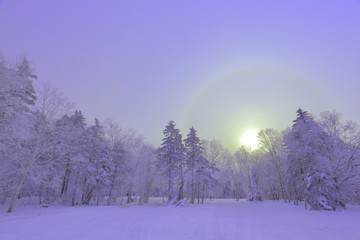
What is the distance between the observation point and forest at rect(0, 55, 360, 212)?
14.1 meters

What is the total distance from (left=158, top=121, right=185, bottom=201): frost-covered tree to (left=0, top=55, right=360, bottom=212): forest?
0.52 ft

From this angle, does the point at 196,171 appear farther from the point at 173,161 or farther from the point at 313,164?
the point at 313,164

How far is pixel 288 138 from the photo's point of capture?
2359 cm

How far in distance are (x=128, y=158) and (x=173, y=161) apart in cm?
724

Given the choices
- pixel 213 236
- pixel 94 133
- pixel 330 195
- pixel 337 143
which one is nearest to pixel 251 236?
pixel 213 236

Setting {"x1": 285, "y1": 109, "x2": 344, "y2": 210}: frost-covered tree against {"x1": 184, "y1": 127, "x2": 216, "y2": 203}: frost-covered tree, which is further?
{"x1": 184, "y1": 127, "x2": 216, "y2": 203}: frost-covered tree

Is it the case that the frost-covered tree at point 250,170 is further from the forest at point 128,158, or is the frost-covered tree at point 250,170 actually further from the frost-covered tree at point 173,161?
the frost-covered tree at point 173,161

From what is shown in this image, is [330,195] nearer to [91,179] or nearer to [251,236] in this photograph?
[251,236]

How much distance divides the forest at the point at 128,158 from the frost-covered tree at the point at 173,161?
0.16 metres

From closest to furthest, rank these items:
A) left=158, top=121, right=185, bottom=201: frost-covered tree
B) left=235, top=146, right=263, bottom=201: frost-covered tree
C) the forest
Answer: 1. the forest
2. left=158, top=121, right=185, bottom=201: frost-covered tree
3. left=235, top=146, right=263, bottom=201: frost-covered tree

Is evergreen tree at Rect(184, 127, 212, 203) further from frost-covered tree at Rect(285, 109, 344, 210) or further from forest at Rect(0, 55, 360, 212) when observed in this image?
frost-covered tree at Rect(285, 109, 344, 210)

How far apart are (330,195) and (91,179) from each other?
91.4ft

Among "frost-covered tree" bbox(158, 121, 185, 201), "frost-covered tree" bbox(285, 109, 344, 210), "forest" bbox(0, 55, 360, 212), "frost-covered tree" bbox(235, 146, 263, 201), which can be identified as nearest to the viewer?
"forest" bbox(0, 55, 360, 212)

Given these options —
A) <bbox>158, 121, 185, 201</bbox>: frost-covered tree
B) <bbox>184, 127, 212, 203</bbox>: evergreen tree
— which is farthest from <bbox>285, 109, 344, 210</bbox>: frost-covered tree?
<bbox>158, 121, 185, 201</bbox>: frost-covered tree
